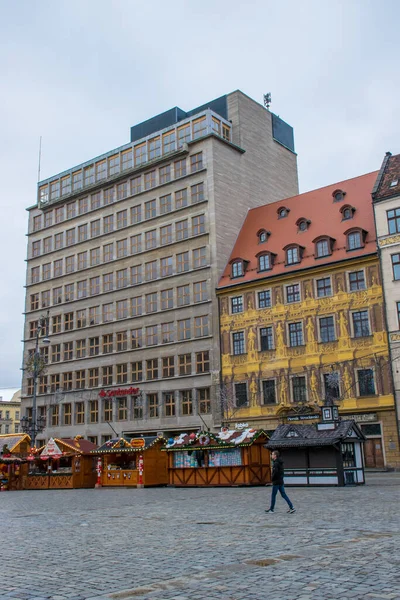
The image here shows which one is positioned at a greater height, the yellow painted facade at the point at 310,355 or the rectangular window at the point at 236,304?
the rectangular window at the point at 236,304

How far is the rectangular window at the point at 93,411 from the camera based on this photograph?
5602 cm

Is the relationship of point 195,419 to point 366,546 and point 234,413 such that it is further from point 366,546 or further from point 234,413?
point 366,546

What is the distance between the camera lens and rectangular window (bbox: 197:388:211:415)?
48750 mm

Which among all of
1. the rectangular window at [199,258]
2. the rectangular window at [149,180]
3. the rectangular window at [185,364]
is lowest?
the rectangular window at [185,364]

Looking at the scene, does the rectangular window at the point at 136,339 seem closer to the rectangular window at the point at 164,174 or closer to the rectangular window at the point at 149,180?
the rectangular window at the point at 149,180

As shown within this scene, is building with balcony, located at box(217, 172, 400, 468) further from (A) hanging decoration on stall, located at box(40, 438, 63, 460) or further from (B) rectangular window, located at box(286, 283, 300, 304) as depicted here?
(A) hanging decoration on stall, located at box(40, 438, 63, 460)

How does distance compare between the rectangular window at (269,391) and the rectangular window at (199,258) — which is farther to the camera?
the rectangular window at (199,258)

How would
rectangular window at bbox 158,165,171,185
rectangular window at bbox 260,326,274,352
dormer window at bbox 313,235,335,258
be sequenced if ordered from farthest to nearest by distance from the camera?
rectangular window at bbox 158,165,171,185
rectangular window at bbox 260,326,274,352
dormer window at bbox 313,235,335,258

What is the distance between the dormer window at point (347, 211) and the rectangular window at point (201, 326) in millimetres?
12751

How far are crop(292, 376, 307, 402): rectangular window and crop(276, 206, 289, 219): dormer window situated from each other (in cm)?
1417

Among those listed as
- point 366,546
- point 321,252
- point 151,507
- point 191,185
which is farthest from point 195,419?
point 366,546

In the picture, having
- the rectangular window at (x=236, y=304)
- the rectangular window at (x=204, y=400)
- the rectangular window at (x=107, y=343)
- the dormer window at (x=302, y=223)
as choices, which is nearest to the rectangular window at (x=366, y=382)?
the rectangular window at (x=236, y=304)

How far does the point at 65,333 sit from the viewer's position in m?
60.7

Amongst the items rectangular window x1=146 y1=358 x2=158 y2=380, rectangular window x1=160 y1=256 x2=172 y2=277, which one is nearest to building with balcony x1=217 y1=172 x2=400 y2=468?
rectangular window x1=160 y1=256 x2=172 y2=277
